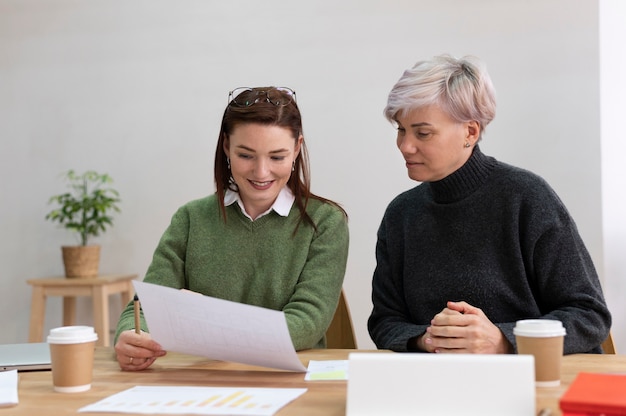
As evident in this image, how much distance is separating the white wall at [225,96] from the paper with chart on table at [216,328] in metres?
2.40

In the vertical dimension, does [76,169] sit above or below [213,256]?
above

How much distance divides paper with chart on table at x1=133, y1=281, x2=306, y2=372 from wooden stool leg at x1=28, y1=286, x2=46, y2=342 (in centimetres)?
261

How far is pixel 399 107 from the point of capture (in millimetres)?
1764

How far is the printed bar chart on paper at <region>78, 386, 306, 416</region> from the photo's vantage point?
111 cm

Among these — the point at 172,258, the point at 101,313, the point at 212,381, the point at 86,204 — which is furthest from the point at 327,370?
the point at 86,204

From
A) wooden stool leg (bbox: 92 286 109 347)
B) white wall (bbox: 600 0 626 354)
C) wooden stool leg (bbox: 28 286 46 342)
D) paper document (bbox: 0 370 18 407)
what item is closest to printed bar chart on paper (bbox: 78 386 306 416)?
paper document (bbox: 0 370 18 407)

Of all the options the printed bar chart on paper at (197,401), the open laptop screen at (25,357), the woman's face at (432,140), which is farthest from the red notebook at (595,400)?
the open laptop screen at (25,357)

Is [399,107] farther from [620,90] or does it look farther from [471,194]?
[620,90]

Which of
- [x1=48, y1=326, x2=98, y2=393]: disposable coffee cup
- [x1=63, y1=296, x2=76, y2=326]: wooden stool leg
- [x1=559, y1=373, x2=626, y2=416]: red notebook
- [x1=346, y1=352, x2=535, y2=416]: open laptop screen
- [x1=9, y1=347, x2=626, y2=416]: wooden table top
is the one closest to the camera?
[x1=559, y1=373, x2=626, y2=416]: red notebook

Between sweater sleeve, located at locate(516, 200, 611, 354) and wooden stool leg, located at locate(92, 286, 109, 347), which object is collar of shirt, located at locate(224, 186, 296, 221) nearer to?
sweater sleeve, located at locate(516, 200, 611, 354)

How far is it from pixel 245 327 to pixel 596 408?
62cm

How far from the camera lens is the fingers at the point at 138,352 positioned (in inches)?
58.8

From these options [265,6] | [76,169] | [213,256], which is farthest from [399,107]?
[76,169]

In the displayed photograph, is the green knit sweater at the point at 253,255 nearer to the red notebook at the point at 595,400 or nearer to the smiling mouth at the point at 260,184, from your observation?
the smiling mouth at the point at 260,184
